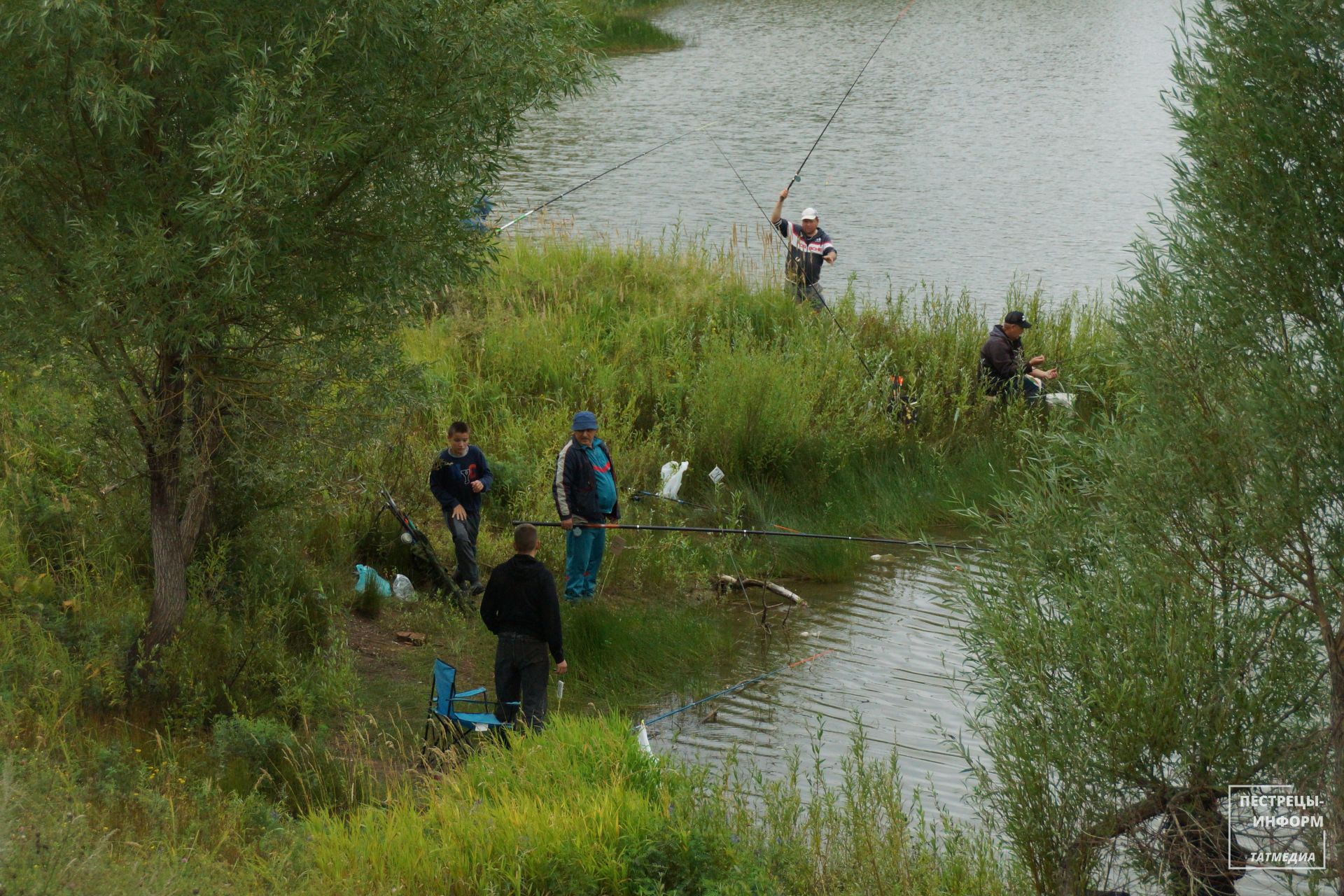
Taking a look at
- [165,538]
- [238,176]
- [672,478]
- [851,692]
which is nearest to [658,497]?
[672,478]

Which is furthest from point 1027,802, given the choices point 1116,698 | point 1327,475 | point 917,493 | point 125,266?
point 917,493

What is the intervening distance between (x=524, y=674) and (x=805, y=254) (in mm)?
8793

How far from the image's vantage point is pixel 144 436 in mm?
7523

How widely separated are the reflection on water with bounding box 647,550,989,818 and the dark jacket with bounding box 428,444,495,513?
90.5 inches

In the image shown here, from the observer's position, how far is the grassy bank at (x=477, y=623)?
5.93 meters

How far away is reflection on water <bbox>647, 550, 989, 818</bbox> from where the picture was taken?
26.0ft

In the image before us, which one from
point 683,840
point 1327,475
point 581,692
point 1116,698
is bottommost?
point 581,692

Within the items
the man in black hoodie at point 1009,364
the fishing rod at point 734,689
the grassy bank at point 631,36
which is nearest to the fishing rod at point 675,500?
the fishing rod at point 734,689

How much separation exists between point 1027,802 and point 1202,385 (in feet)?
7.01

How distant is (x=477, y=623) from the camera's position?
9.52 metres

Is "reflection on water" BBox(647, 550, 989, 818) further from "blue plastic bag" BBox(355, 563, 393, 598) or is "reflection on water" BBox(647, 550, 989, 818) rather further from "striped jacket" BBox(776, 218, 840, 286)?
"striped jacket" BBox(776, 218, 840, 286)

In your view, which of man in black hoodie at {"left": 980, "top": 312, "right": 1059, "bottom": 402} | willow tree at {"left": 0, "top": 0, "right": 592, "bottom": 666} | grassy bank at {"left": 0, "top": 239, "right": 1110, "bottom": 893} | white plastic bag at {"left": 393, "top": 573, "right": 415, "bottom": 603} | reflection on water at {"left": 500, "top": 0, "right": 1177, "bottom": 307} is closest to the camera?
grassy bank at {"left": 0, "top": 239, "right": 1110, "bottom": 893}

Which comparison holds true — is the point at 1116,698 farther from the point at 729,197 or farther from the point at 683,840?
the point at 729,197

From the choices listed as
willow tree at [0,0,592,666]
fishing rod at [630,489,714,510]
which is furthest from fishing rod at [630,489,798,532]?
willow tree at [0,0,592,666]
